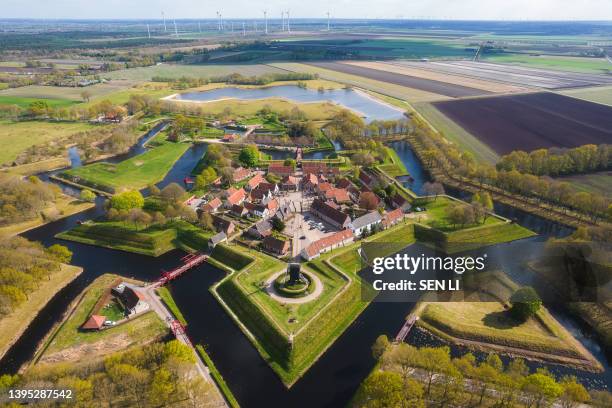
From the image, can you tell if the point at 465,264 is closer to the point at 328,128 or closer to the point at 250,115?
the point at 328,128

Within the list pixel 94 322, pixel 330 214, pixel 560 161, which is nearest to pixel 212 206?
pixel 330 214

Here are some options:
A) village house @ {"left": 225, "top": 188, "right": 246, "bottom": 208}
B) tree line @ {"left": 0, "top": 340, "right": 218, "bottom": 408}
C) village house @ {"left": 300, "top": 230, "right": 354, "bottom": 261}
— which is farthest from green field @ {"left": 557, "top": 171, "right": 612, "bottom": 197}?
tree line @ {"left": 0, "top": 340, "right": 218, "bottom": 408}

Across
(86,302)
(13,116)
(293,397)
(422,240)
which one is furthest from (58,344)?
(13,116)

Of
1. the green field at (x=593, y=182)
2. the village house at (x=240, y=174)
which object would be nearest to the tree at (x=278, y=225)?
the village house at (x=240, y=174)

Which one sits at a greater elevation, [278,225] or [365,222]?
[365,222]

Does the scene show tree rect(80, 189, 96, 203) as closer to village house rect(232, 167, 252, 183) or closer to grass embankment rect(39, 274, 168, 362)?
village house rect(232, 167, 252, 183)

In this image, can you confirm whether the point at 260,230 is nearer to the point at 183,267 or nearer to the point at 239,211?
the point at 239,211
